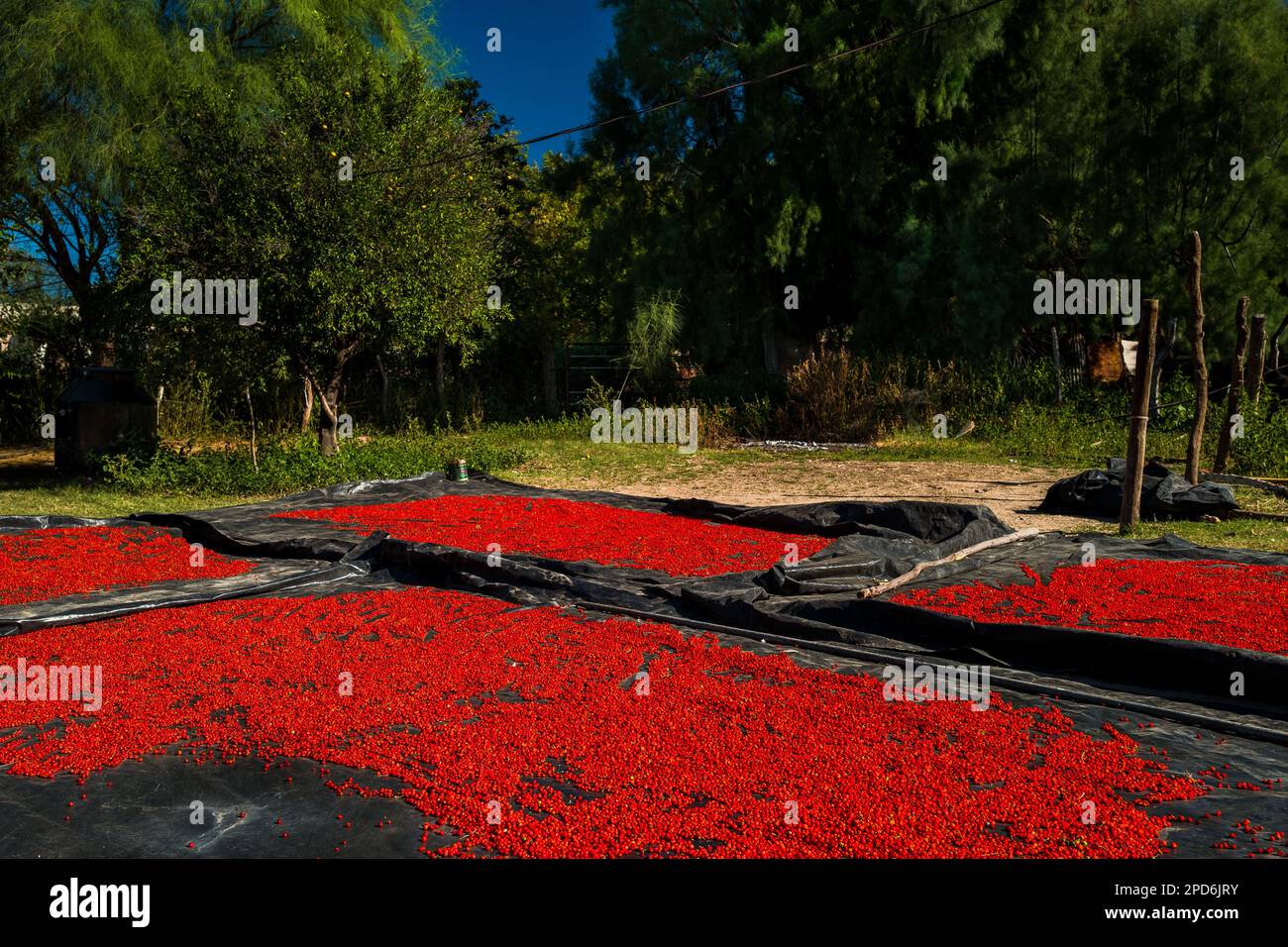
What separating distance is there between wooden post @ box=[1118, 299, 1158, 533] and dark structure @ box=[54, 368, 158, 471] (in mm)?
9540

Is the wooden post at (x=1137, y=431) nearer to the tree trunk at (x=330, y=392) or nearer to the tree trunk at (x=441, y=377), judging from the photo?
the tree trunk at (x=330, y=392)

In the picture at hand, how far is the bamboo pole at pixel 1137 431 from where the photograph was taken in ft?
22.7

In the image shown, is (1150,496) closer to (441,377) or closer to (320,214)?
(320,214)

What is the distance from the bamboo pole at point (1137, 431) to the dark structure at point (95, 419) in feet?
31.3

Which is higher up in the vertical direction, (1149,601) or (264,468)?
(264,468)

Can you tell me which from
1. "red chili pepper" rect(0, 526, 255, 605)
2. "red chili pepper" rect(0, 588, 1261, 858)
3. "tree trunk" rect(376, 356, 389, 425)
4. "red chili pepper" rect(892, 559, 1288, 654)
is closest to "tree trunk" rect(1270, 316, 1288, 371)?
"red chili pepper" rect(892, 559, 1288, 654)

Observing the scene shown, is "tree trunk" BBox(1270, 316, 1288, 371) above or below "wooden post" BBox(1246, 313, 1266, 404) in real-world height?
above

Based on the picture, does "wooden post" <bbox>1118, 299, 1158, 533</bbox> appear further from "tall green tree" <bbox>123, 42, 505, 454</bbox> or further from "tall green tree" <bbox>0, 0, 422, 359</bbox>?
"tall green tree" <bbox>0, 0, 422, 359</bbox>

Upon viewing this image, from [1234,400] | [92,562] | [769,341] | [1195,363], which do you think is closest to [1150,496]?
[1195,363]

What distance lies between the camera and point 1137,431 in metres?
6.91

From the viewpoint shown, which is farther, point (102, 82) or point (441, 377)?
point (441, 377)

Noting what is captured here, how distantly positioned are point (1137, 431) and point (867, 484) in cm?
327

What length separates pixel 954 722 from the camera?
3.14 metres

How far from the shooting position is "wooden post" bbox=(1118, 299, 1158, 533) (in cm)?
692
